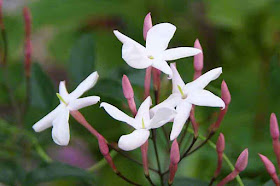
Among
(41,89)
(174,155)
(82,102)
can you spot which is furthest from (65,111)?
(41,89)

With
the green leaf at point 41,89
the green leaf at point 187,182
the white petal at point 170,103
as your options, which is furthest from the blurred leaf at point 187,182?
the green leaf at point 41,89

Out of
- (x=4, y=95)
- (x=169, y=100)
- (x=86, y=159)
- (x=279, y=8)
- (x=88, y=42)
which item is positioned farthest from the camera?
(x=86, y=159)

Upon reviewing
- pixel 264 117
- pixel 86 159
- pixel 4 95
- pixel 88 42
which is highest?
pixel 88 42

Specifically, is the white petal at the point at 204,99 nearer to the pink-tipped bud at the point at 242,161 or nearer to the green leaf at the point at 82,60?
the pink-tipped bud at the point at 242,161

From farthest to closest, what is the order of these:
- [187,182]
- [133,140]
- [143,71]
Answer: [143,71] → [187,182] → [133,140]

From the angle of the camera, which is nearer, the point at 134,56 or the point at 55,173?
the point at 134,56

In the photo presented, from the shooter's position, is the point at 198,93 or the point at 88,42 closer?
the point at 198,93

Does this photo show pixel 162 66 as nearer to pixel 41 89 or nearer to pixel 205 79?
pixel 205 79

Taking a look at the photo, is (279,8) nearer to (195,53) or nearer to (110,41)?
(110,41)

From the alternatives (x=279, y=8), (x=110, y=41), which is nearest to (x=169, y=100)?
(x=279, y=8)
